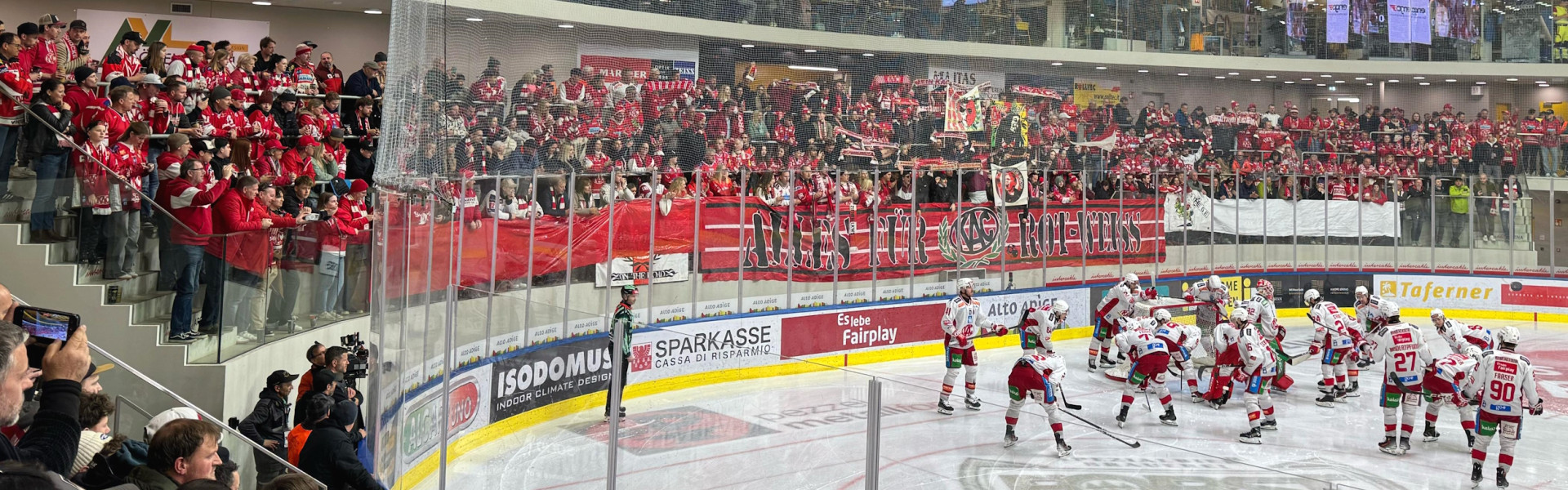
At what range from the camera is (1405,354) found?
10.4 metres

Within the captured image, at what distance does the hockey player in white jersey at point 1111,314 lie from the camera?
14445 millimetres

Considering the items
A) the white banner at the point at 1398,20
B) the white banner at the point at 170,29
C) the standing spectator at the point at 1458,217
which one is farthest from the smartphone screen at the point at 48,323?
the white banner at the point at 1398,20

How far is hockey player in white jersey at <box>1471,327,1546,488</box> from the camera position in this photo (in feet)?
30.1

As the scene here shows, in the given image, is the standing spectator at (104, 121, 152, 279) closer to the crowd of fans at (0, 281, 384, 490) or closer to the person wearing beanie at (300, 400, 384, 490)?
the crowd of fans at (0, 281, 384, 490)

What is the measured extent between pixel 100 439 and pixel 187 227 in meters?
3.17

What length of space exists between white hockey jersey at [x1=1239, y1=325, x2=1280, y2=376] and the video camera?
25.5 ft

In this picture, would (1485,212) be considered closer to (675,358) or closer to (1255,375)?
(1255,375)

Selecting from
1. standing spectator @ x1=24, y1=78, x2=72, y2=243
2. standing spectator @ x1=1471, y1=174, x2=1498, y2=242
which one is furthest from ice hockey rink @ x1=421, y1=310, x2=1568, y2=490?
standing spectator @ x1=1471, y1=174, x2=1498, y2=242

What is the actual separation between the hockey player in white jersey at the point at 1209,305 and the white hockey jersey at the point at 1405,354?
3326 mm

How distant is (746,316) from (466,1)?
5.64 m

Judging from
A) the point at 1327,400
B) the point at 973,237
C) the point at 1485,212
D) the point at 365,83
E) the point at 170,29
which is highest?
the point at 170,29

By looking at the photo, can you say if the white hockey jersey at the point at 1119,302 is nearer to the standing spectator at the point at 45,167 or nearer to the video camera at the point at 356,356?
the video camera at the point at 356,356

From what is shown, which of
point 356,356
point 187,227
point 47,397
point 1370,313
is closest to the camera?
point 47,397

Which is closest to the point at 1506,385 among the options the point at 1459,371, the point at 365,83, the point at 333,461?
the point at 1459,371
